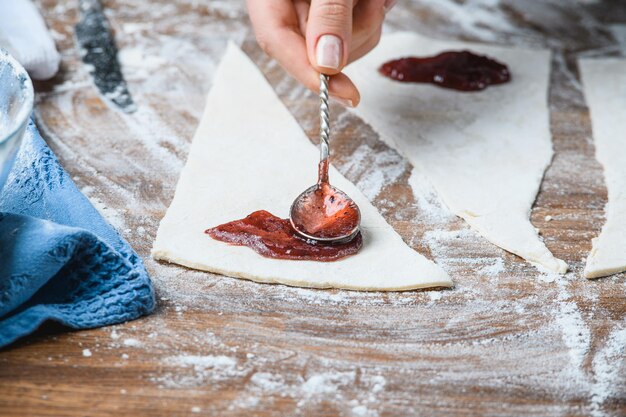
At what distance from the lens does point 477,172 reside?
1.75 metres

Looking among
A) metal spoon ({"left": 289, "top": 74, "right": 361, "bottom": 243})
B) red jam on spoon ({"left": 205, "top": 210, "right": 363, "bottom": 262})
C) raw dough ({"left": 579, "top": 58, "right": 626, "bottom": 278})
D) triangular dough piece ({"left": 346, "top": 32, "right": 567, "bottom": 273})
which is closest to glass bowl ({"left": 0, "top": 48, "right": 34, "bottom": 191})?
red jam on spoon ({"left": 205, "top": 210, "right": 363, "bottom": 262})

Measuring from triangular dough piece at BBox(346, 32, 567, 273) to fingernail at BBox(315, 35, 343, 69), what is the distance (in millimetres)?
363

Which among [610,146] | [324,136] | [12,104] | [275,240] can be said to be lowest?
[610,146]

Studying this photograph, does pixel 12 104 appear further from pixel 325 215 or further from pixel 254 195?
pixel 325 215

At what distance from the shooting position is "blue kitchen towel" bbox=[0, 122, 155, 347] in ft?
3.94

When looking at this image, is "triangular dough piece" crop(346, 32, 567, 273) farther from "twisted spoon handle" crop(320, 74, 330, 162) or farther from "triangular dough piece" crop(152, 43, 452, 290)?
"twisted spoon handle" crop(320, 74, 330, 162)

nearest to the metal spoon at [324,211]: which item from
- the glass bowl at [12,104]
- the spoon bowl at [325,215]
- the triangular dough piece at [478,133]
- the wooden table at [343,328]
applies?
the spoon bowl at [325,215]

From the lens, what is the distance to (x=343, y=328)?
1.30 metres

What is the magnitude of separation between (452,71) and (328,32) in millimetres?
669

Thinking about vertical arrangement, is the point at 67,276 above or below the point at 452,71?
above

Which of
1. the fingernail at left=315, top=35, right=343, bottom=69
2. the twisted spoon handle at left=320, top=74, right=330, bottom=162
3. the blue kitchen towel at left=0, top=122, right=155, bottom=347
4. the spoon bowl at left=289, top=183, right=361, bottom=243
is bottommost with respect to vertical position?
the spoon bowl at left=289, top=183, right=361, bottom=243

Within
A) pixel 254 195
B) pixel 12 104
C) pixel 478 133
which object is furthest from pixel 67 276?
pixel 478 133

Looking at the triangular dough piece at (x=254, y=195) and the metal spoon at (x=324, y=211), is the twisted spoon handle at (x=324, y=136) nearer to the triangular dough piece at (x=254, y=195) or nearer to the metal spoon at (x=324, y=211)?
the metal spoon at (x=324, y=211)

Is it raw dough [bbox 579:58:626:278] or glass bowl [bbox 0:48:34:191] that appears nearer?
glass bowl [bbox 0:48:34:191]
